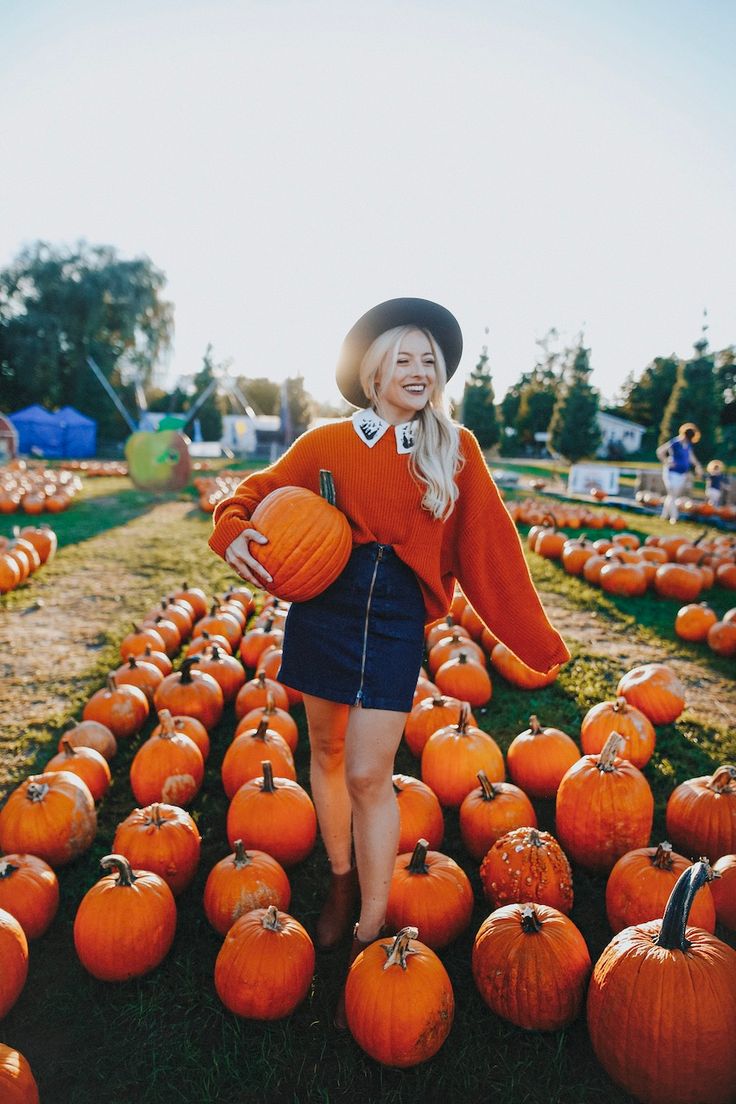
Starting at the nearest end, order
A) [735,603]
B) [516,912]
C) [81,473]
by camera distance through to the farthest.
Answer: [516,912] < [735,603] < [81,473]

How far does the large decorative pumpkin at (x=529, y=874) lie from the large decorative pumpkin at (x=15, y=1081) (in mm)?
1559

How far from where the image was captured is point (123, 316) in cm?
3828

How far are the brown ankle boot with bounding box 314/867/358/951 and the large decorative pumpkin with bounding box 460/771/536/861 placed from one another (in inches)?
22.0

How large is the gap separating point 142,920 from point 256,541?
138cm

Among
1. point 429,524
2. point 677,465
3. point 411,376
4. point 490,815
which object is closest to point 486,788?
point 490,815

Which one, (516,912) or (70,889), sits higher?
(516,912)

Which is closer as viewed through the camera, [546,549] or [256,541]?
[256,541]

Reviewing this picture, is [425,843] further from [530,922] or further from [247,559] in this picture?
[247,559]

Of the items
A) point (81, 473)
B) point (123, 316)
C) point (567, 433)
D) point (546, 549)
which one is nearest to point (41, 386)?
point (123, 316)

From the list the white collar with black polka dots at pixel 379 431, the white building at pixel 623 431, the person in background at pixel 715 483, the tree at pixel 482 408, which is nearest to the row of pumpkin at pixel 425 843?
the white collar with black polka dots at pixel 379 431

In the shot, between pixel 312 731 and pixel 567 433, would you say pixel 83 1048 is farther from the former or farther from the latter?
pixel 567 433

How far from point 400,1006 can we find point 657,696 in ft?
8.66

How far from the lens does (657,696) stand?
3857 millimetres

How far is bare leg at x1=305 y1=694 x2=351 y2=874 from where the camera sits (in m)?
2.37
